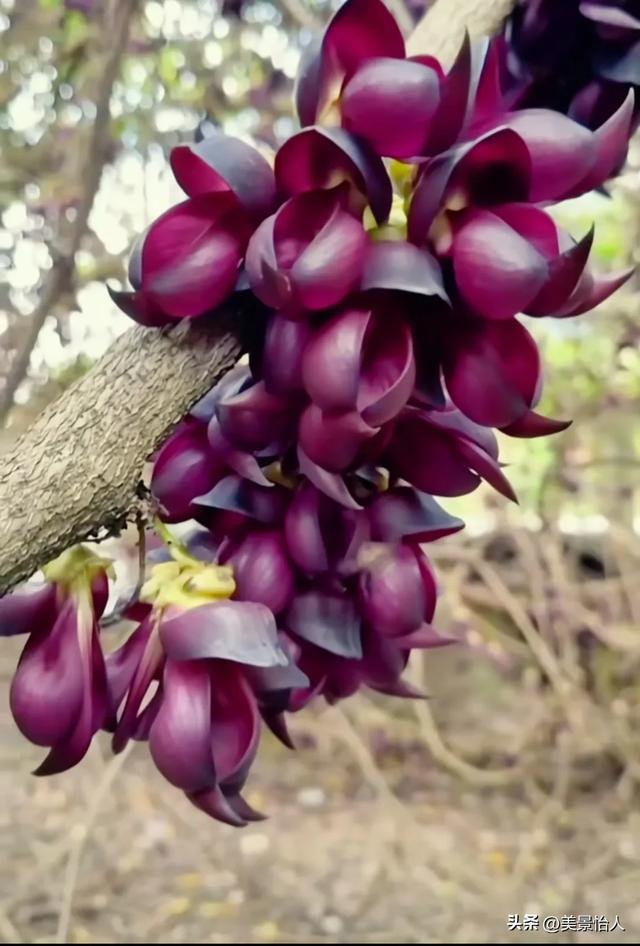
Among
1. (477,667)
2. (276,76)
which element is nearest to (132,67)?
(276,76)

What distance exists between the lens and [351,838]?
60.6 inches

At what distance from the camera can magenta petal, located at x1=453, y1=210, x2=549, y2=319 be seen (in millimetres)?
224

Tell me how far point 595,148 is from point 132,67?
103cm

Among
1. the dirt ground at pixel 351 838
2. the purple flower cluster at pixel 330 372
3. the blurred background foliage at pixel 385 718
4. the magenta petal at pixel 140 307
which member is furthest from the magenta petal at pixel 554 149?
the dirt ground at pixel 351 838

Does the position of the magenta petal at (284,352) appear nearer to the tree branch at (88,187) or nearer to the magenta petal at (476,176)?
the magenta petal at (476,176)

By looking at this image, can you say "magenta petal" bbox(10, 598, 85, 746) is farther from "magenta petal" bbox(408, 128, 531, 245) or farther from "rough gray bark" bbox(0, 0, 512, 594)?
"magenta petal" bbox(408, 128, 531, 245)

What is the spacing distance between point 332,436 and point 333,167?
69 mm

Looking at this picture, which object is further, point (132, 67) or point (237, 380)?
point (132, 67)

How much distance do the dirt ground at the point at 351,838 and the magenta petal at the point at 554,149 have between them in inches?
41.7

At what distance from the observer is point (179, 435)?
31 centimetres

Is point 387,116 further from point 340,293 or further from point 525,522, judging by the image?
point 525,522

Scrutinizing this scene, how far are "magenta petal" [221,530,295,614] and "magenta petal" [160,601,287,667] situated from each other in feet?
0.05

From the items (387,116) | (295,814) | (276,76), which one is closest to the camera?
(387,116)

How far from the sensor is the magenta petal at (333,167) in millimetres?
231
